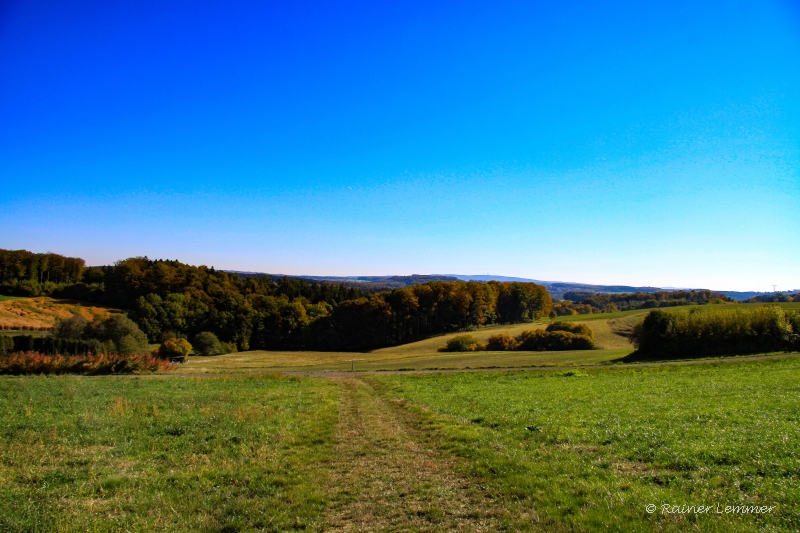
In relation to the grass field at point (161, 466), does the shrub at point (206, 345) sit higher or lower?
lower

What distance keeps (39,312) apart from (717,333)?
346 feet

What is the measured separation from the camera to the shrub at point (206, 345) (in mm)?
76938

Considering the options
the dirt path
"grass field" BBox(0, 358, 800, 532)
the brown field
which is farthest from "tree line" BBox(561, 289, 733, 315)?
the dirt path

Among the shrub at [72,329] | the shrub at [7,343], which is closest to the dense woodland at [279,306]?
the shrub at [72,329]

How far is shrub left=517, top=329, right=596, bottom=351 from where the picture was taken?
6806 cm

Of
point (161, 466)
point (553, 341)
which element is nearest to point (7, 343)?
point (161, 466)

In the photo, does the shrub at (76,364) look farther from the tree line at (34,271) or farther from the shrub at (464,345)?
the tree line at (34,271)

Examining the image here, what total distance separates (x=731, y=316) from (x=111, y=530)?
57020 mm

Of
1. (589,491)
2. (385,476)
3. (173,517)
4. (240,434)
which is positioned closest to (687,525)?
(589,491)

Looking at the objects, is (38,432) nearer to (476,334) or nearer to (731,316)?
(731,316)

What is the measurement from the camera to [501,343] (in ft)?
244

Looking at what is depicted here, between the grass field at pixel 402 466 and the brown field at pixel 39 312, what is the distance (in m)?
69.3

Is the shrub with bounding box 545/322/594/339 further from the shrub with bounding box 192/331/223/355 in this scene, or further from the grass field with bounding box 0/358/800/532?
the shrub with bounding box 192/331/223/355

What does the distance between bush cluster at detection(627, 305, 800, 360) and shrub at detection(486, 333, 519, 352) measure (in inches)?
1051
